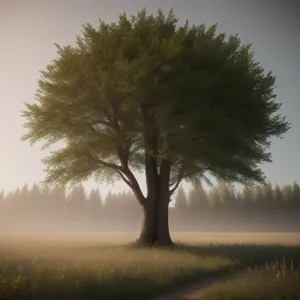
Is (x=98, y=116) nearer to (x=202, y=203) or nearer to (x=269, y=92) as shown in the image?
(x=269, y=92)

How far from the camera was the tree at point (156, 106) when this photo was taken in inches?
672

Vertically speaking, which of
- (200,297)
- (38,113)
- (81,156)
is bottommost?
(200,297)

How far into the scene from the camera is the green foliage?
17047 millimetres

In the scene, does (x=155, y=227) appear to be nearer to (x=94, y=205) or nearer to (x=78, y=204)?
(x=78, y=204)

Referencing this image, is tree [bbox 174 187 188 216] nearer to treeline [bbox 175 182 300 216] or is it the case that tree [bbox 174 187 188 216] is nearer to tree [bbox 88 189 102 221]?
treeline [bbox 175 182 300 216]

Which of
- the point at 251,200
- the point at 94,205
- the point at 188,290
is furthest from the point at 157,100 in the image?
the point at 94,205

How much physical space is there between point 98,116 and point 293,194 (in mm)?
82553

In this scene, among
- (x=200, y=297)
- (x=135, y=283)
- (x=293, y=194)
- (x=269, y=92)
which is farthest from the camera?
(x=293, y=194)

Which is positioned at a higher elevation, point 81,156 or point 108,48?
point 108,48

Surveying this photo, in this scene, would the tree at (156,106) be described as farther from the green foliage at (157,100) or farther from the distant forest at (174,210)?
the distant forest at (174,210)

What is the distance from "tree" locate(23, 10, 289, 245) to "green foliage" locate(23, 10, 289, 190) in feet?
0.20

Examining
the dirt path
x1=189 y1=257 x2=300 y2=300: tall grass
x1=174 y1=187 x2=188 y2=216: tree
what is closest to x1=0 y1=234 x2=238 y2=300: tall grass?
the dirt path

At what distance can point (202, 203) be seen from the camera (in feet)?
303

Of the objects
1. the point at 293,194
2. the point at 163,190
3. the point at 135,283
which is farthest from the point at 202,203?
the point at 135,283
